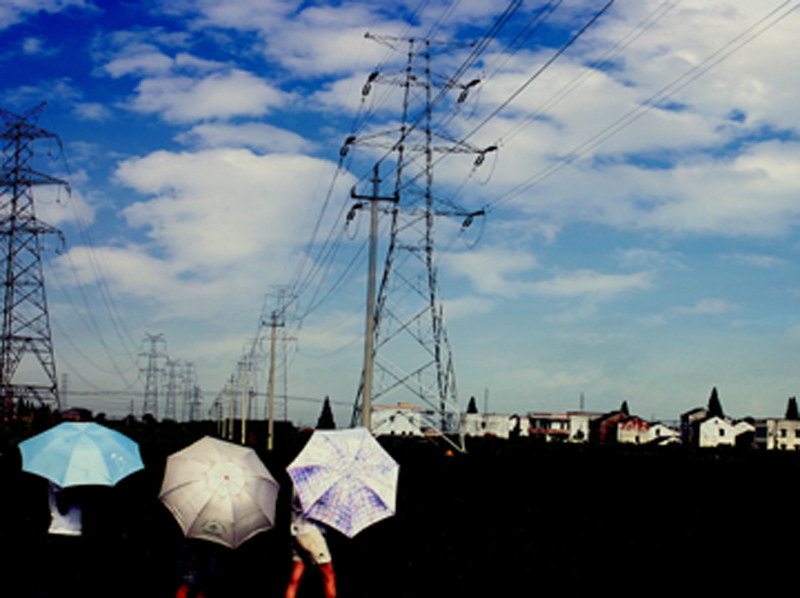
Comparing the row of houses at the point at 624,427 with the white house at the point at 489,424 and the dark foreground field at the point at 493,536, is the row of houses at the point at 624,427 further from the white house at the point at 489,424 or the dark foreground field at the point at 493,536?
the dark foreground field at the point at 493,536

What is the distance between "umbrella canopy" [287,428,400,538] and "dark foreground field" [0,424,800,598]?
1.30 metres

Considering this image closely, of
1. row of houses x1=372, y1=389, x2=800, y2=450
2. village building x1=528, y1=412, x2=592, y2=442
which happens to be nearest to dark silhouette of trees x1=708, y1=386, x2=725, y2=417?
row of houses x1=372, y1=389, x2=800, y2=450

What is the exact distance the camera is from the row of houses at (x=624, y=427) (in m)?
98.9

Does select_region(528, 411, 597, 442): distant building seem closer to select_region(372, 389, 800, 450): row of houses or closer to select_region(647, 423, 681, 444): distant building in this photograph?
select_region(372, 389, 800, 450): row of houses

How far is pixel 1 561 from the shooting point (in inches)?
489

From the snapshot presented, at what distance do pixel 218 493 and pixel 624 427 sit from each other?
111 metres

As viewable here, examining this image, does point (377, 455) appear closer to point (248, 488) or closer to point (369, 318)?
point (248, 488)

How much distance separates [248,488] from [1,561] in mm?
5927

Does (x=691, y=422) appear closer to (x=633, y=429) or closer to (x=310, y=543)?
(x=633, y=429)

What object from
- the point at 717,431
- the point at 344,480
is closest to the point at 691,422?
the point at 717,431

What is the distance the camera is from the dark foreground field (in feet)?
36.4

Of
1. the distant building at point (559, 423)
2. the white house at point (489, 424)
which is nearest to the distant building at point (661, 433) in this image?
the distant building at point (559, 423)

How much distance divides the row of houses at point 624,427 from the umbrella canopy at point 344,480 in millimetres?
75955

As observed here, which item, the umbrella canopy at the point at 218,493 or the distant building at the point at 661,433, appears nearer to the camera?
the umbrella canopy at the point at 218,493
